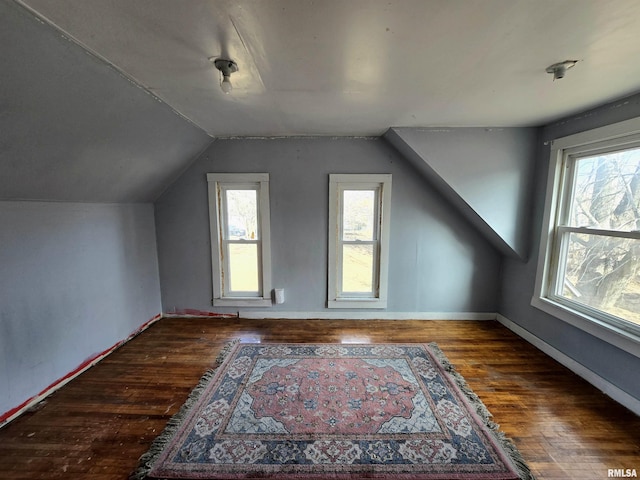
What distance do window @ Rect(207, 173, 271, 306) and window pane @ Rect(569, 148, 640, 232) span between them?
10.0 feet

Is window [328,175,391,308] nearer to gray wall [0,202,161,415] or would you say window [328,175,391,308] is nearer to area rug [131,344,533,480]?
area rug [131,344,533,480]

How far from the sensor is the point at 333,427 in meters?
1.62

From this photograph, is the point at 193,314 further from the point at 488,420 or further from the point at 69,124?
the point at 488,420

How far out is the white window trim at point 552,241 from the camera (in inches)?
71.6

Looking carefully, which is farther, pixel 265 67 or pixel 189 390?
pixel 189 390

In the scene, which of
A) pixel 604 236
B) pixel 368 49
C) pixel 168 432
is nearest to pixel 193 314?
pixel 168 432

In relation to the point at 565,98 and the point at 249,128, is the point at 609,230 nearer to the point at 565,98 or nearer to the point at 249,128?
the point at 565,98

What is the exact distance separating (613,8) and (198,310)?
3950 mm

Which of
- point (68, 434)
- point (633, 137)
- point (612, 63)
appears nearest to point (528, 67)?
point (612, 63)

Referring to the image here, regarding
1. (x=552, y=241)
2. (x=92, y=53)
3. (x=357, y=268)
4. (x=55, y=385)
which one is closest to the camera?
(x=92, y=53)

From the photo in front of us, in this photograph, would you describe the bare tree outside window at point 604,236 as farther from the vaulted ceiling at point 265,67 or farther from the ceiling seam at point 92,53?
the ceiling seam at point 92,53

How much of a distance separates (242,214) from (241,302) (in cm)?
110

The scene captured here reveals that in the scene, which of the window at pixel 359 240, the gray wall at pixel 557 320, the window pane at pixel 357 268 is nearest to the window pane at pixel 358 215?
the window at pixel 359 240

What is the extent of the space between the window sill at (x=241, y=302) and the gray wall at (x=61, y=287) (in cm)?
82
